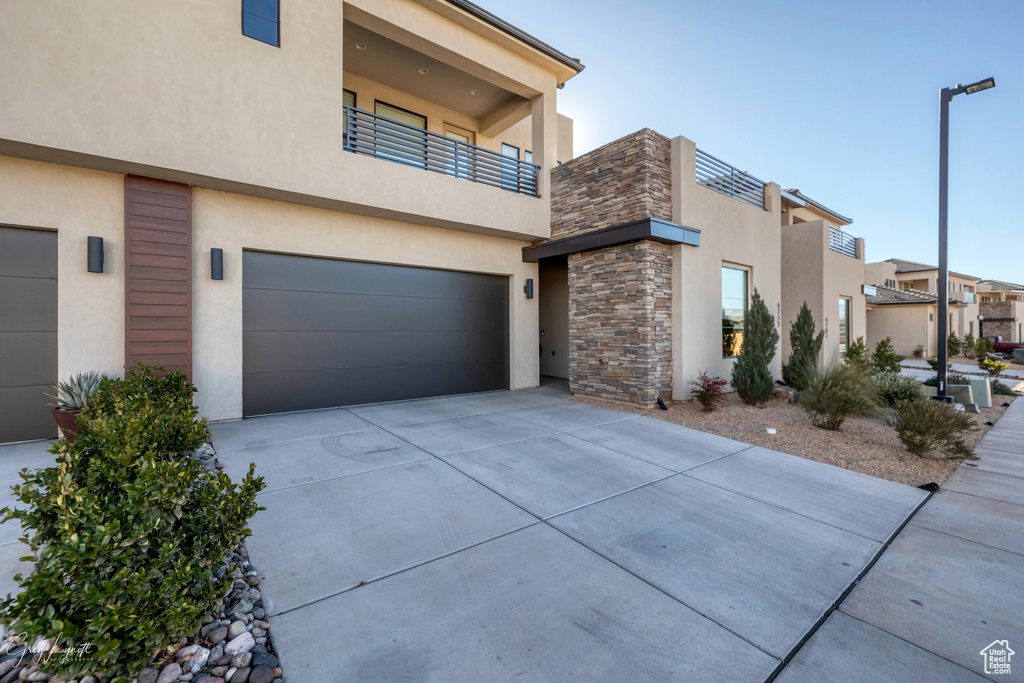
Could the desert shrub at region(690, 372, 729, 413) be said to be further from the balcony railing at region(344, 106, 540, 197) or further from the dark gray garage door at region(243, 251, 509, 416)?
the balcony railing at region(344, 106, 540, 197)

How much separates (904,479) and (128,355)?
10104mm

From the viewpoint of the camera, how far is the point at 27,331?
19.1 feet

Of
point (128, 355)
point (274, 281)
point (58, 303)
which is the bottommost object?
point (128, 355)

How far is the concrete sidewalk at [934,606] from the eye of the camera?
2.09m

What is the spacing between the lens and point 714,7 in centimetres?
1054

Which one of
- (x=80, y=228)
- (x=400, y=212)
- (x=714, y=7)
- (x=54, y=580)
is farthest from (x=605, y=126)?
(x=54, y=580)

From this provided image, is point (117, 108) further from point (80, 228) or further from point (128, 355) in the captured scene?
point (128, 355)

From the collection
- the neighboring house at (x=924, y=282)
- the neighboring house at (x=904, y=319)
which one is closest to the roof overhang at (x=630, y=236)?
the neighboring house at (x=904, y=319)

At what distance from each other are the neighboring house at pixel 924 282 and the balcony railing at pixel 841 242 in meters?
11.9

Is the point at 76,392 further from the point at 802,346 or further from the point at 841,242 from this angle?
the point at 841,242

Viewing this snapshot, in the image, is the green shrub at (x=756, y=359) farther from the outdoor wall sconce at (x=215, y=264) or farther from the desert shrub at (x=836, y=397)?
the outdoor wall sconce at (x=215, y=264)

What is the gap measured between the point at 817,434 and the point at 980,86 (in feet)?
23.5

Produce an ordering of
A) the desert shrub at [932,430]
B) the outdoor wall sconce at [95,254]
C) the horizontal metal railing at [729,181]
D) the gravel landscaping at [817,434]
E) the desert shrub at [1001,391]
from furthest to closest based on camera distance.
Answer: the desert shrub at [1001,391]
the horizontal metal railing at [729,181]
the outdoor wall sconce at [95,254]
the desert shrub at [932,430]
the gravel landscaping at [817,434]

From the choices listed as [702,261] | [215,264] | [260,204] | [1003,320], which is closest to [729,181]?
[702,261]
